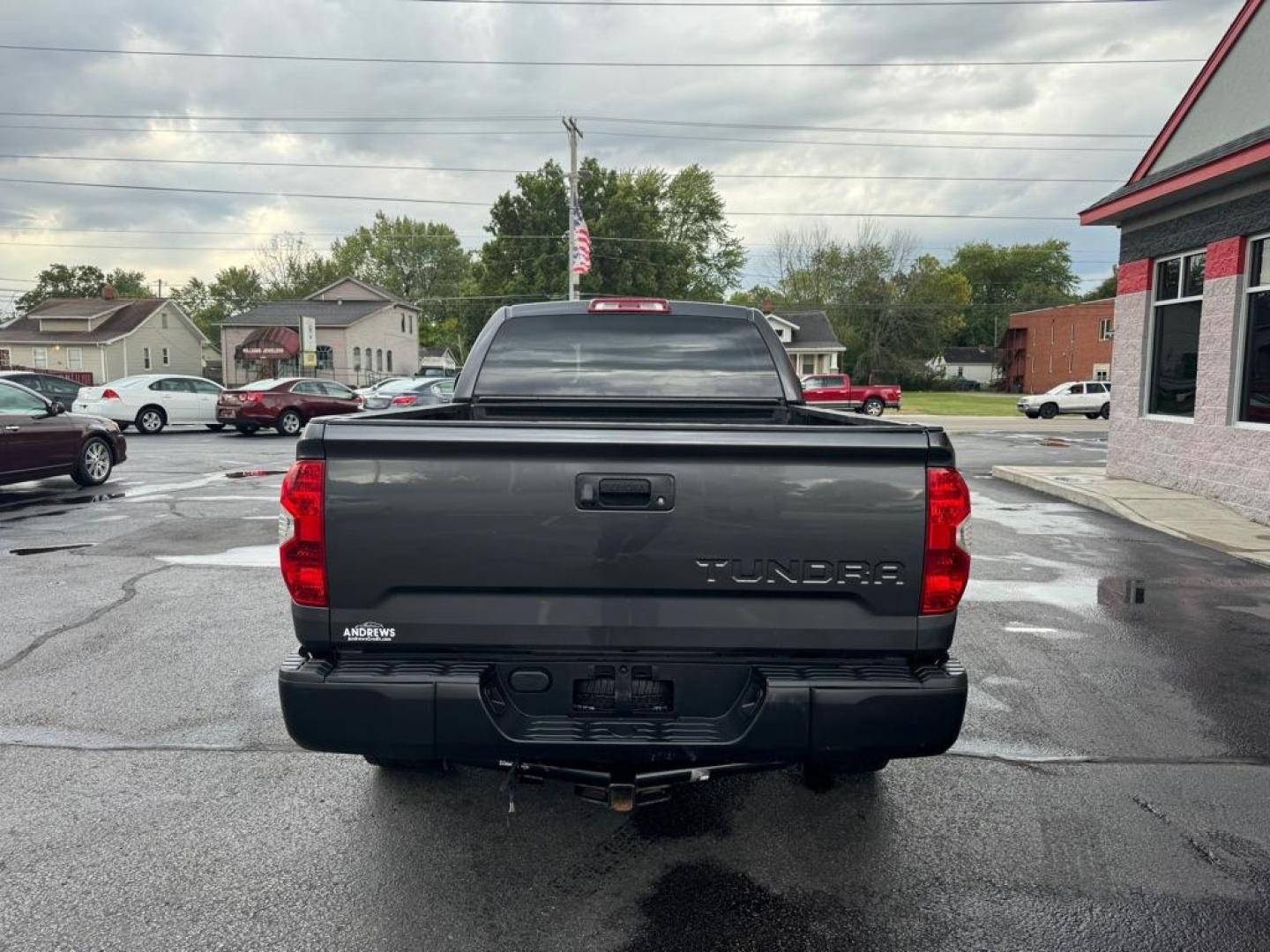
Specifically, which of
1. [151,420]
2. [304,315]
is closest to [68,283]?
[304,315]

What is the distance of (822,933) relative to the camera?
9.37 ft

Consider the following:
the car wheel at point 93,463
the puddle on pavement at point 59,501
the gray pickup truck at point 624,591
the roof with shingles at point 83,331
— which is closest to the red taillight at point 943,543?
the gray pickup truck at point 624,591

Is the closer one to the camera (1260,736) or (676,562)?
(676,562)

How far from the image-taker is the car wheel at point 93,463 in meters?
12.7

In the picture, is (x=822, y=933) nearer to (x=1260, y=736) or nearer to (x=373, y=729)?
(x=373, y=729)

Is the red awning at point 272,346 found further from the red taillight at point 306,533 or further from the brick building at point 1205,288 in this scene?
the red taillight at point 306,533

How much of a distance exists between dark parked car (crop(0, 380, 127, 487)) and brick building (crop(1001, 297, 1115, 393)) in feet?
232

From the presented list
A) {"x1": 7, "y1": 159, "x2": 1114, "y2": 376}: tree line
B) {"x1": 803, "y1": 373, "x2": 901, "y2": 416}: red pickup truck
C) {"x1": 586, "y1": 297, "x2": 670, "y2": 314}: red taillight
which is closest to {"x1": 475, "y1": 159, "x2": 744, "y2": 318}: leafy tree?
{"x1": 7, "y1": 159, "x2": 1114, "y2": 376}: tree line

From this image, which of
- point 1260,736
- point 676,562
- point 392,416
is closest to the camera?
point 676,562

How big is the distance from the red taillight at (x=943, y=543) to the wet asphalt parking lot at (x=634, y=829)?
3.45ft

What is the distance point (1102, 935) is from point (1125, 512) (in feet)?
32.1

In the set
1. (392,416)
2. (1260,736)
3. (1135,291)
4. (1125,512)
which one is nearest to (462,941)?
(392,416)

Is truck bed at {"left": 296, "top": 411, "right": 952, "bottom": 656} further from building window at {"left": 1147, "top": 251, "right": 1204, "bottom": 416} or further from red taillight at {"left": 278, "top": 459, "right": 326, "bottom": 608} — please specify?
building window at {"left": 1147, "top": 251, "right": 1204, "bottom": 416}

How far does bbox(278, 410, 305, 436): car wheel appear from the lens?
23359 millimetres
